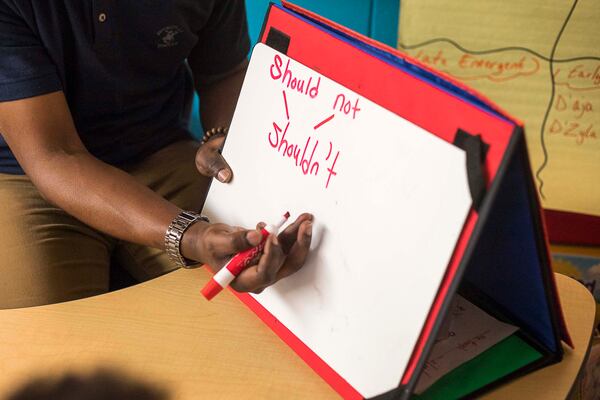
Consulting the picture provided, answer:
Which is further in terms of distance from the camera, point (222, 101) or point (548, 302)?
point (222, 101)

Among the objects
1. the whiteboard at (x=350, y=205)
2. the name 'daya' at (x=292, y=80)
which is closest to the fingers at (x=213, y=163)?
the whiteboard at (x=350, y=205)

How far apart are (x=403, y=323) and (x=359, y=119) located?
0.23 metres

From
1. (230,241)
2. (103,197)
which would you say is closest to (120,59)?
(103,197)

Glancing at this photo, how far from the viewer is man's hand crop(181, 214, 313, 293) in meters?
0.77

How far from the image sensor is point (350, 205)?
75 centimetres

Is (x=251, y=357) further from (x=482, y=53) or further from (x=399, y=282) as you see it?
(x=482, y=53)

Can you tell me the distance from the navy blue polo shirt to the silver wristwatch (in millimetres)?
335

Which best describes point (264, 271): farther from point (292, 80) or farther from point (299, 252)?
point (292, 80)

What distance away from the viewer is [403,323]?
2.25ft

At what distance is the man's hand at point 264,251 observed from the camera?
77cm

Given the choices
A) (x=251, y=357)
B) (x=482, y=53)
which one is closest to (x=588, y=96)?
(x=482, y=53)

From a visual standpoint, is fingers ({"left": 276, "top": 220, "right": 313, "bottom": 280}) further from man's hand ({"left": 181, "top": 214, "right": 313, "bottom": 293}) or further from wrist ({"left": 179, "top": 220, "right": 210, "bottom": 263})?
wrist ({"left": 179, "top": 220, "right": 210, "bottom": 263})

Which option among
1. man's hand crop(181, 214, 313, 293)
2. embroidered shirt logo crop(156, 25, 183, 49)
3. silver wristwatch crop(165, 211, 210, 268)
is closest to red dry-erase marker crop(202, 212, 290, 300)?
man's hand crop(181, 214, 313, 293)

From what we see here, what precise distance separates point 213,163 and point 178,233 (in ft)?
0.40
